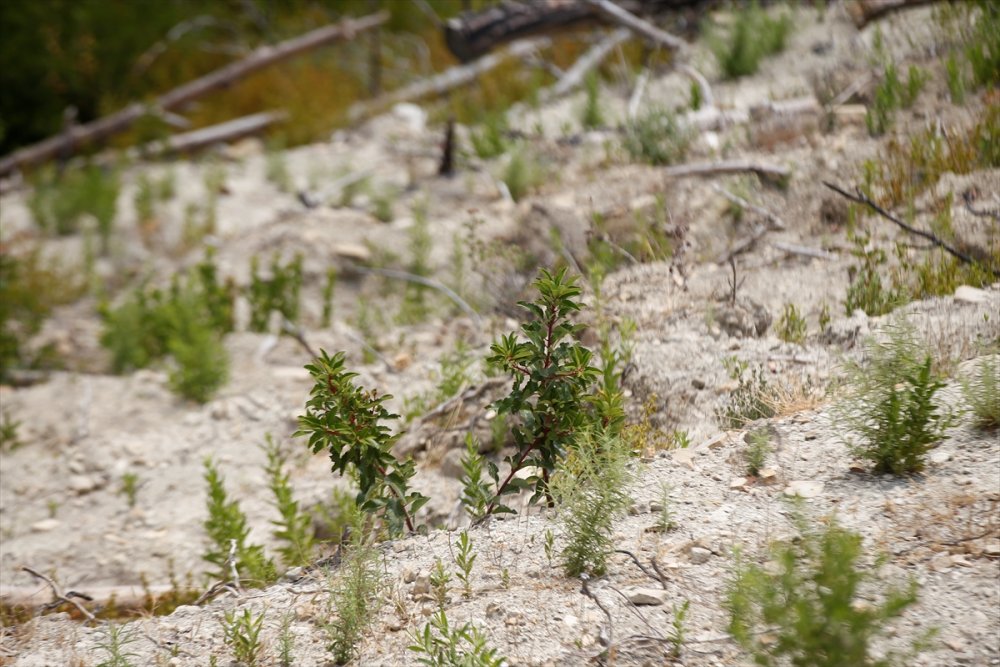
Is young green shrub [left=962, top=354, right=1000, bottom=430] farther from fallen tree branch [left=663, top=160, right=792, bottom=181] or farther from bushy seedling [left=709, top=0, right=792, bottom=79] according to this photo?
bushy seedling [left=709, top=0, right=792, bottom=79]

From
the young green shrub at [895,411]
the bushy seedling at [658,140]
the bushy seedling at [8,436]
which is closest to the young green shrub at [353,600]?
the young green shrub at [895,411]

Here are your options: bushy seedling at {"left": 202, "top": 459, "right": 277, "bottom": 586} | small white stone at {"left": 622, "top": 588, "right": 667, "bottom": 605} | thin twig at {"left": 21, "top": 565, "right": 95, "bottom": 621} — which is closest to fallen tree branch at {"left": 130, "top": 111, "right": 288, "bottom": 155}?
bushy seedling at {"left": 202, "top": 459, "right": 277, "bottom": 586}

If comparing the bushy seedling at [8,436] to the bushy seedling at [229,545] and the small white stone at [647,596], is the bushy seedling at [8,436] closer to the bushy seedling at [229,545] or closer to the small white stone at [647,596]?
the bushy seedling at [229,545]

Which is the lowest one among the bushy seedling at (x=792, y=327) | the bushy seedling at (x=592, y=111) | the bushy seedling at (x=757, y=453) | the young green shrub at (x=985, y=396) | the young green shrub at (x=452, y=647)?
the young green shrub at (x=452, y=647)

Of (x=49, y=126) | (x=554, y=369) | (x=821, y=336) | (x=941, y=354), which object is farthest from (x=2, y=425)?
(x=49, y=126)

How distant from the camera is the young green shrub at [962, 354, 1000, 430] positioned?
291cm

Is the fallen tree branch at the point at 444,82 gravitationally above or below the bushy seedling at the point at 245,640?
above

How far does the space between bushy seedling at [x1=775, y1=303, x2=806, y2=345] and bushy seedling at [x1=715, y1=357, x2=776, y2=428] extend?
34cm

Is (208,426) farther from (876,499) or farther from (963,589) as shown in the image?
(963,589)

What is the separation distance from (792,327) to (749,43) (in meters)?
3.89

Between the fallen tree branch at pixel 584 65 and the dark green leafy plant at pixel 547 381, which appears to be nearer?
the dark green leafy plant at pixel 547 381

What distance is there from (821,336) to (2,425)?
15.0 feet

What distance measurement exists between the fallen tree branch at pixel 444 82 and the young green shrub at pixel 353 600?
748 centimetres

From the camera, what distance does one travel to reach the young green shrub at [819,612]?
2010mm
